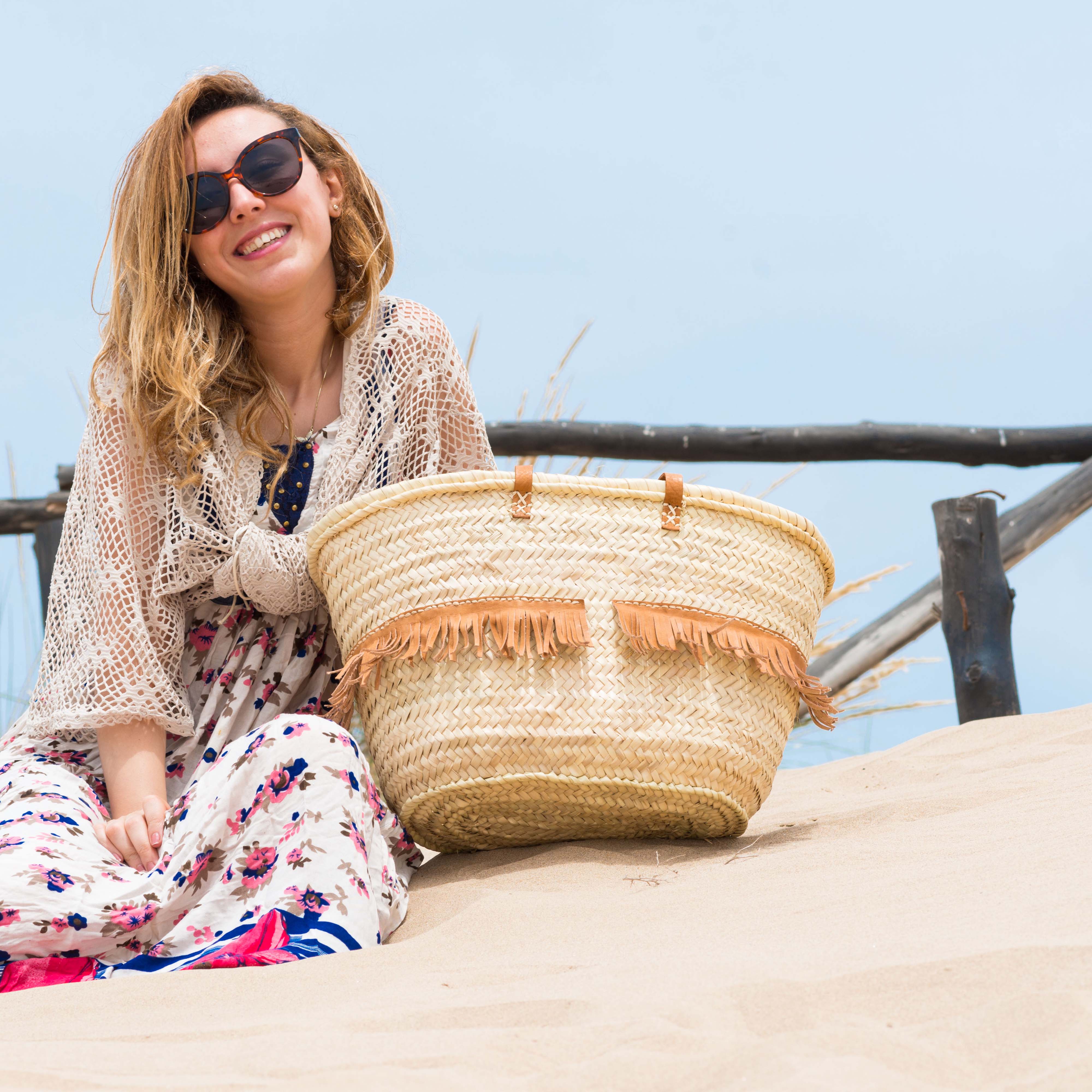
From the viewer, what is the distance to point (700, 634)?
1959 millimetres

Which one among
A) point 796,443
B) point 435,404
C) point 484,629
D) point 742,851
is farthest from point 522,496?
point 796,443

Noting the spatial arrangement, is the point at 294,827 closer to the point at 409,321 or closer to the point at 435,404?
the point at 435,404

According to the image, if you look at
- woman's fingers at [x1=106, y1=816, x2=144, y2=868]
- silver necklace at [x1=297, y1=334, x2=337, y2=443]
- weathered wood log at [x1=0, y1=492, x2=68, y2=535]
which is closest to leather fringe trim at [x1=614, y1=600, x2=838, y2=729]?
silver necklace at [x1=297, y1=334, x2=337, y2=443]

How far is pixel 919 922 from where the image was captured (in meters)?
1.41

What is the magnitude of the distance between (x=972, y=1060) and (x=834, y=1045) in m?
0.11

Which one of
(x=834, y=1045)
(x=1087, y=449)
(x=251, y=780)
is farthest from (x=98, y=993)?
(x=1087, y=449)

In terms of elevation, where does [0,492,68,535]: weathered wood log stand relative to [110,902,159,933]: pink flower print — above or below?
above

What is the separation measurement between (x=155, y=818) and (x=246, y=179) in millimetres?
1150

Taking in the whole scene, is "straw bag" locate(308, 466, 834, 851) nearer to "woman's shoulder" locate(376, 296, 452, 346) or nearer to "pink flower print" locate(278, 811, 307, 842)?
"pink flower print" locate(278, 811, 307, 842)

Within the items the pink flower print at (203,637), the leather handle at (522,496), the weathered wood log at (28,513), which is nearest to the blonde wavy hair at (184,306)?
the pink flower print at (203,637)

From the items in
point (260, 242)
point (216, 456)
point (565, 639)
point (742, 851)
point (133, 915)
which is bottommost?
point (742, 851)

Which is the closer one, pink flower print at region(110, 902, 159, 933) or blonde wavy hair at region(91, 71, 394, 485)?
pink flower print at region(110, 902, 159, 933)

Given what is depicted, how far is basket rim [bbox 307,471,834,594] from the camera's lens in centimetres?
198

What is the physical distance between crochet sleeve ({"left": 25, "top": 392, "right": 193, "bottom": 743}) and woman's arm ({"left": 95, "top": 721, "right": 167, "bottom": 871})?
3 cm
